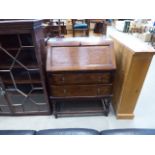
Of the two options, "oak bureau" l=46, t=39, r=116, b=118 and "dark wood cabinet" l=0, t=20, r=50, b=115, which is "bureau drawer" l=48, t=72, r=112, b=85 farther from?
"dark wood cabinet" l=0, t=20, r=50, b=115

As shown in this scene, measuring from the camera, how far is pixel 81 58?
1447 mm

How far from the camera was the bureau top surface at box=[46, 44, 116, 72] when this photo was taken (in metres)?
1.42

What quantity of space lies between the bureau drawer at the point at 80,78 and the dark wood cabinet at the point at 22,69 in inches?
6.3

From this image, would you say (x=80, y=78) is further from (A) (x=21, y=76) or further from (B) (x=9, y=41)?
(B) (x=9, y=41)

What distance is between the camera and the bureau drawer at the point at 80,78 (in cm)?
148

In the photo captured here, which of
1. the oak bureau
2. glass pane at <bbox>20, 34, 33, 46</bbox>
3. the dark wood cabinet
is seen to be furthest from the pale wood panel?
glass pane at <bbox>20, 34, 33, 46</bbox>

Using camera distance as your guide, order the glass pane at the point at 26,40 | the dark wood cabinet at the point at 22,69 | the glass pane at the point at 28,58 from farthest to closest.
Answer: the glass pane at the point at 28,58
the glass pane at the point at 26,40
the dark wood cabinet at the point at 22,69

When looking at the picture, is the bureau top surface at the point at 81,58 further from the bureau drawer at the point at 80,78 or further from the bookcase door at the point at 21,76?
the bookcase door at the point at 21,76

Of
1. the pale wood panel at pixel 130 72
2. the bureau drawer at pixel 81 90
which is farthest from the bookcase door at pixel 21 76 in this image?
the pale wood panel at pixel 130 72

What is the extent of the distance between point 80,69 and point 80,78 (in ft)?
0.46

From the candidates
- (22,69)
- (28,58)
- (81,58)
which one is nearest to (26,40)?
(28,58)

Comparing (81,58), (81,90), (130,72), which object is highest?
(81,58)
